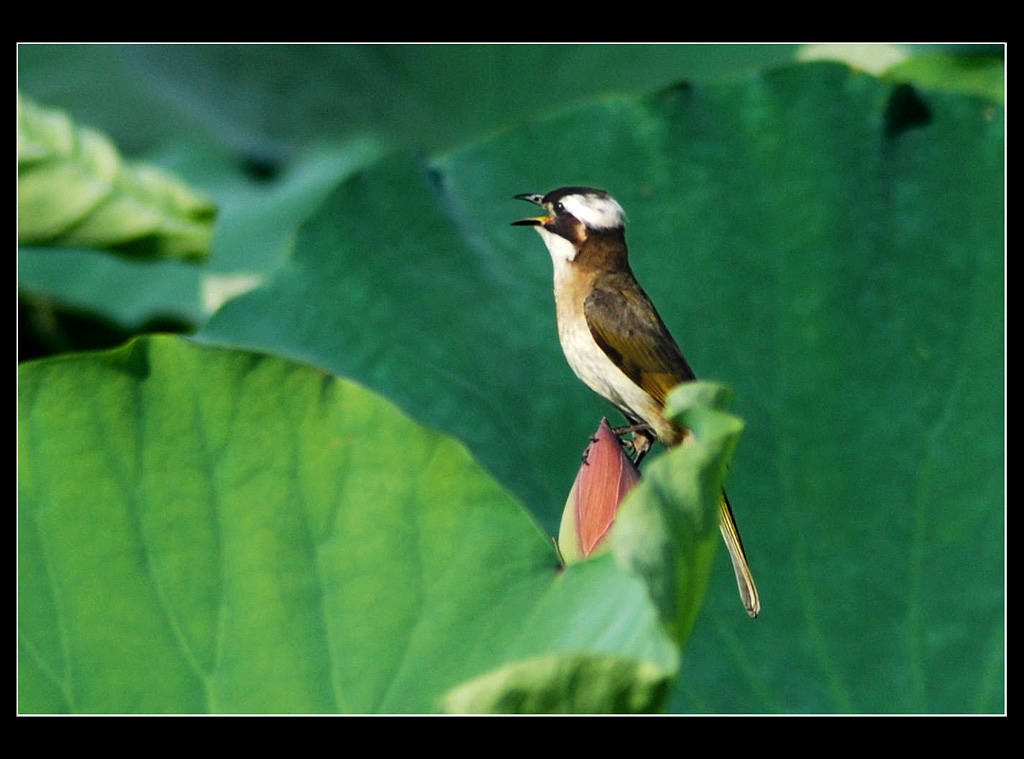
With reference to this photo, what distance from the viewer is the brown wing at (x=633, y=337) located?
0.79m

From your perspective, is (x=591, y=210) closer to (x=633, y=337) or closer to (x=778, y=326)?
(x=633, y=337)

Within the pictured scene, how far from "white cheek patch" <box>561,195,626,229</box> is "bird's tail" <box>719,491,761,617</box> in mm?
218

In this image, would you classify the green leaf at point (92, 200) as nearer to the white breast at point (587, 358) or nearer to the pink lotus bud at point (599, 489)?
the white breast at point (587, 358)

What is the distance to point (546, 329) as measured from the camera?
988 mm

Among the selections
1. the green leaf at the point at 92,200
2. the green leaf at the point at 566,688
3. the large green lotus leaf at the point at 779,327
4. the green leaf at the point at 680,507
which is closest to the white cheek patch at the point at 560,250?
the large green lotus leaf at the point at 779,327

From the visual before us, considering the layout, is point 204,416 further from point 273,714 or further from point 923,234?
point 923,234

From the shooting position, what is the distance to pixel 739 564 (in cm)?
85

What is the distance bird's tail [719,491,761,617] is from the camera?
0.83m

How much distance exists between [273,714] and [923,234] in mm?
711

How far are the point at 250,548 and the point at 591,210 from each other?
1.12 ft

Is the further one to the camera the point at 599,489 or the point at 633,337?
the point at 633,337

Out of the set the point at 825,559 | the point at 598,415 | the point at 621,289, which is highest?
the point at 621,289

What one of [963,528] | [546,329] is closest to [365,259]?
[546,329]

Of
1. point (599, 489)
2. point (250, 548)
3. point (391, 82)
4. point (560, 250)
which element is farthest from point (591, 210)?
point (391, 82)
